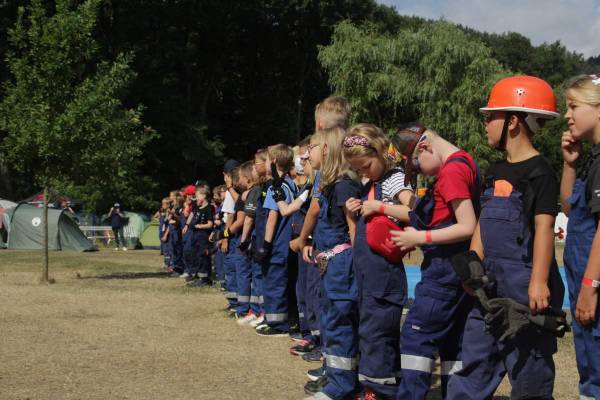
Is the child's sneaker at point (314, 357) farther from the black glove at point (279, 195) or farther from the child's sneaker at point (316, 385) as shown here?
the black glove at point (279, 195)

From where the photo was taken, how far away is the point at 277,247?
9.37m

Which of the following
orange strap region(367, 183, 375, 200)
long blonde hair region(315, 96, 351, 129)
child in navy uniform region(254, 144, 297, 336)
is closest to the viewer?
orange strap region(367, 183, 375, 200)

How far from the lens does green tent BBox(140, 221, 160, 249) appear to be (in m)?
38.8

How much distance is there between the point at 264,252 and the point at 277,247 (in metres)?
0.16

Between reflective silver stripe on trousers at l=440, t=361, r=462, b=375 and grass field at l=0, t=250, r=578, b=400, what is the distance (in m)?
1.27

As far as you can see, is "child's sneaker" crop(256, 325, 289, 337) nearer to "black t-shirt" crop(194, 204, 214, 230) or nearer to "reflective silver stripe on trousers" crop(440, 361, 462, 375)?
"reflective silver stripe on trousers" crop(440, 361, 462, 375)

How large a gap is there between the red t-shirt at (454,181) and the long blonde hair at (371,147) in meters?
0.94

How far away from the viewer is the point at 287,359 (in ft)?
27.2

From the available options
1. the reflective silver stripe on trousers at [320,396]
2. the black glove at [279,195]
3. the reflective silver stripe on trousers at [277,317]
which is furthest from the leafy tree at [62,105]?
the reflective silver stripe on trousers at [320,396]

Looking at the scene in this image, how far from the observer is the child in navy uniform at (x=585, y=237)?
13.2 feet

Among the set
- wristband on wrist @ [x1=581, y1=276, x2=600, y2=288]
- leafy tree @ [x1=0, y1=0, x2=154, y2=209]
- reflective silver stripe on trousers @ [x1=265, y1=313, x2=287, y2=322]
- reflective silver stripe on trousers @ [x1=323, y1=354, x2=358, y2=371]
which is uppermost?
leafy tree @ [x1=0, y1=0, x2=154, y2=209]

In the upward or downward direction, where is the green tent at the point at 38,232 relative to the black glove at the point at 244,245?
downward

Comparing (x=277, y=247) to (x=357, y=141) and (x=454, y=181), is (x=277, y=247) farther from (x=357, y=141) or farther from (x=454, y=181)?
(x=454, y=181)

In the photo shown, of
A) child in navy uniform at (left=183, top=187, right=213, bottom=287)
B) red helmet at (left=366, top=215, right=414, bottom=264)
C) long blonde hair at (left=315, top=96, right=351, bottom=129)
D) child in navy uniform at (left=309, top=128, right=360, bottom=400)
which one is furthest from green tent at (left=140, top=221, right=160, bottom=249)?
red helmet at (left=366, top=215, right=414, bottom=264)
